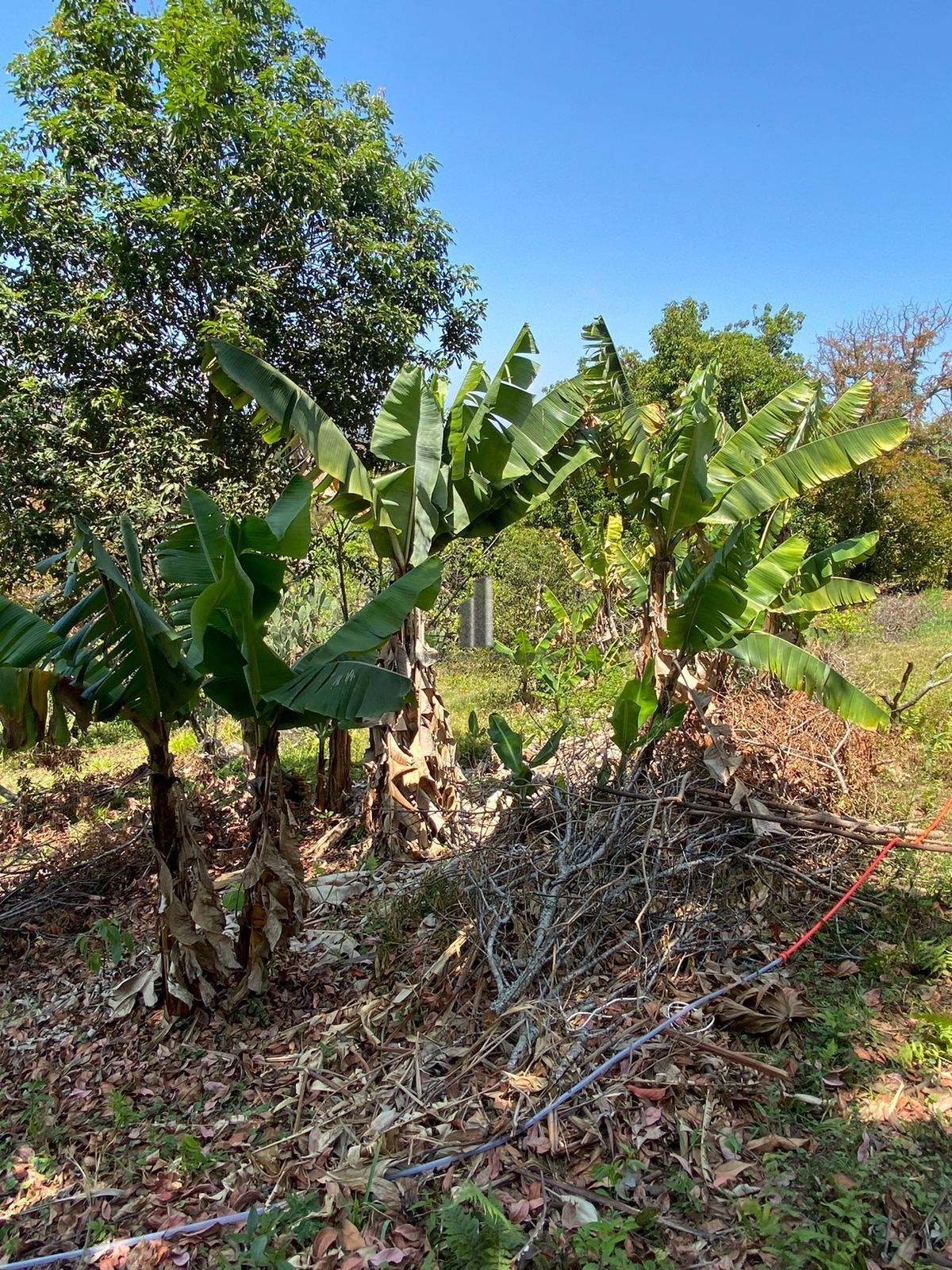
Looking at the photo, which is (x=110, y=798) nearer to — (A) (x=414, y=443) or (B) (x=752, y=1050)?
(A) (x=414, y=443)

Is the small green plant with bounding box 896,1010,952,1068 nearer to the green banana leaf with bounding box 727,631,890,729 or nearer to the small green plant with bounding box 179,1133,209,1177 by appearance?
the green banana leaf with bounding box 727,631,890,729

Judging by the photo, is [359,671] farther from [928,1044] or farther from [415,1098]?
[928,1044]

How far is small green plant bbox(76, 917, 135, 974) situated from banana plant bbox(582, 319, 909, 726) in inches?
149

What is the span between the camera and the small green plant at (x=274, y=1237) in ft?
7.50

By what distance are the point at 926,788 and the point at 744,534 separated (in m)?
2.78

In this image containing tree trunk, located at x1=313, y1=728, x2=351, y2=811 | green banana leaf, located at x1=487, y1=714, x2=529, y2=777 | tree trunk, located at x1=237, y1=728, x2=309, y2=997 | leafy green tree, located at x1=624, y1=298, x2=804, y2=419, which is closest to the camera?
tree trunk, located at x1=237, y1=728, x2=309, y2=997

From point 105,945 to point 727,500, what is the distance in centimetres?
546

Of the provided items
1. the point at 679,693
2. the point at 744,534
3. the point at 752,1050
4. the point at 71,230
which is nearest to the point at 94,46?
the point at 71,230

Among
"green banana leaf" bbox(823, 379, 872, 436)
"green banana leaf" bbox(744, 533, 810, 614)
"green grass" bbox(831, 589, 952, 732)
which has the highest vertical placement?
"green banana leaf" bbox(823, 379, 872, 436)

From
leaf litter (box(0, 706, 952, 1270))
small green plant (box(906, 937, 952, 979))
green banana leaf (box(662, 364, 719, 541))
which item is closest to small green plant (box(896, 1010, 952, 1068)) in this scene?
leaf litter (box(0, 706, 952, 1270))

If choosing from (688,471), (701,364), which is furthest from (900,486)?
(688,471)

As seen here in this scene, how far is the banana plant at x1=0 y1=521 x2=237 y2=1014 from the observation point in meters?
3.12

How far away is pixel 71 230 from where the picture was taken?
19.6ft

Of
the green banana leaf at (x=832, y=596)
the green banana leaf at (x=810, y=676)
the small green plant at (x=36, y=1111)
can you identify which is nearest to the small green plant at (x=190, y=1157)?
the small green plant at (x=36, y=1111)
